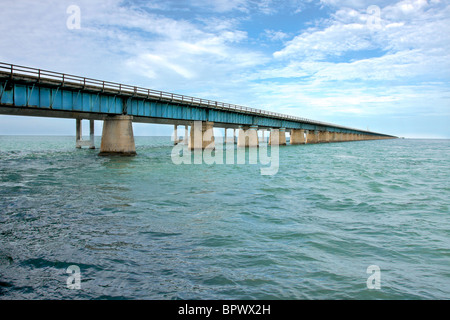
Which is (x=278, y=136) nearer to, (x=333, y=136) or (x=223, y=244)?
(x=333, y=136)

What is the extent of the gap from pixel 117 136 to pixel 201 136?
1953 cm

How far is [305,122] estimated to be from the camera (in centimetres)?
10700

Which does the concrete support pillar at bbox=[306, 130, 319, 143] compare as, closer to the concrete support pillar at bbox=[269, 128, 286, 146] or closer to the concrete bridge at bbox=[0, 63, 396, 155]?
the concrete support pillar at bbox=[269, 128, 286, 146]

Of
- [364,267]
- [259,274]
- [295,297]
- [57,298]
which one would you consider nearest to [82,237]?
[57,298]

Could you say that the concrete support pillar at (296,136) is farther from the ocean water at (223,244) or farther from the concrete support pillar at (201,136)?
the ocean water at (223,244)

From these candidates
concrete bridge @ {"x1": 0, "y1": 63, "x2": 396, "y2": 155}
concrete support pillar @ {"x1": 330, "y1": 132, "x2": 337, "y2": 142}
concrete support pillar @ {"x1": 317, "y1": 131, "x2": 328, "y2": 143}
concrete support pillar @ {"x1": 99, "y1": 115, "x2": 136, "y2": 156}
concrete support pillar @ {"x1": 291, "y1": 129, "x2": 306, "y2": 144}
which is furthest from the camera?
concrete support pillar @ {"x1": 330, "y1": 132, "x2": 337, "y2": 142}

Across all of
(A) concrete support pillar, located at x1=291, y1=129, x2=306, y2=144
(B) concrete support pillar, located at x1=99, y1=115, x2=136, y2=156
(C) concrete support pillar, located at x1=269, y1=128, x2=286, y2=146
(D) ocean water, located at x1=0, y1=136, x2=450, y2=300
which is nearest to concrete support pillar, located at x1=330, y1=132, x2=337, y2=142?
(A) concrete support pillar, located at x1=291, y1=129, x2=306, y2=144

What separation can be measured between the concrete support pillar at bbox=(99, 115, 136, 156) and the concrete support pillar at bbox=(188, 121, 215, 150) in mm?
17428

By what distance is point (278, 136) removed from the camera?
10175 cm

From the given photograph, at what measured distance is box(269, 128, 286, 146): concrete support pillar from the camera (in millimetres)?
100381
